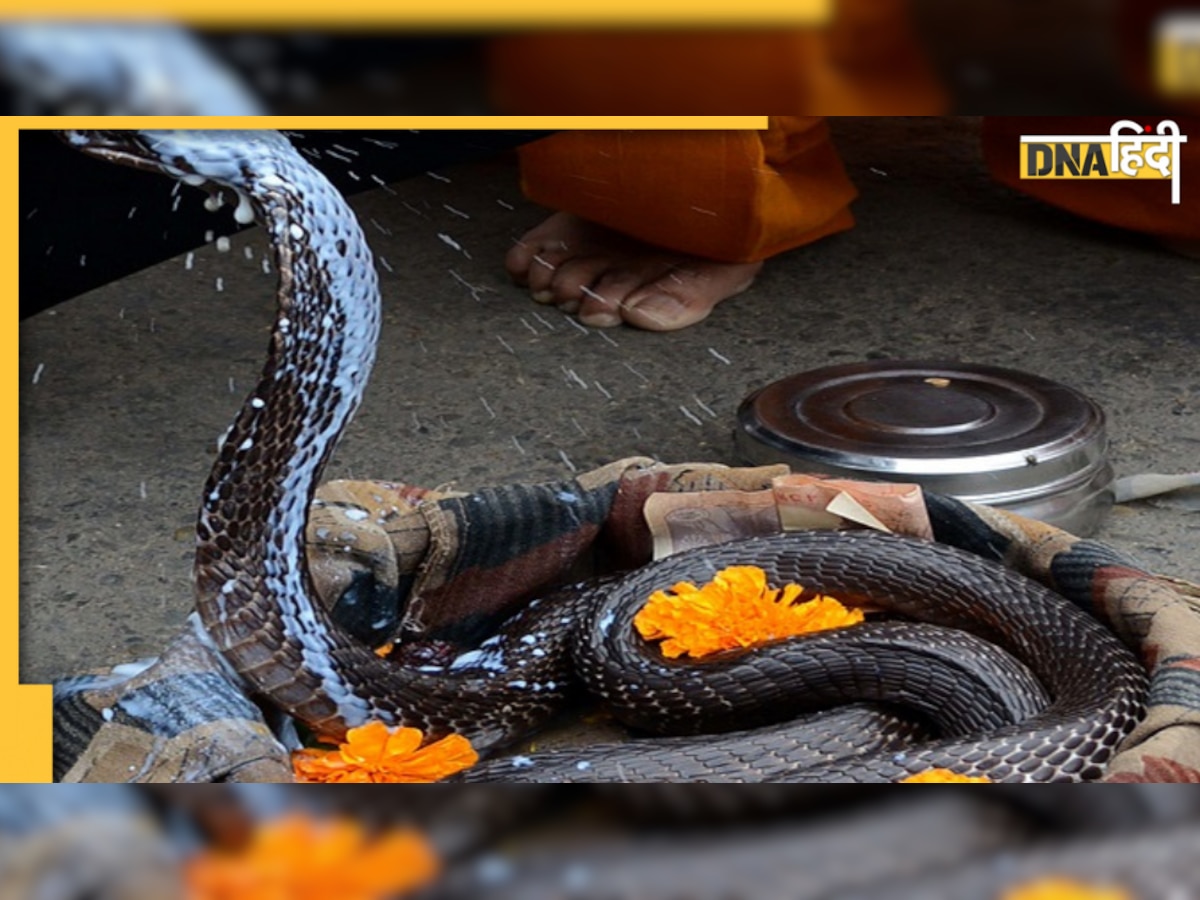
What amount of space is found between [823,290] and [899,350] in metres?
0.12

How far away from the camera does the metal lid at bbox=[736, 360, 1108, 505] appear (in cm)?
141

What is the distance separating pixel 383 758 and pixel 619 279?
832 millimetres

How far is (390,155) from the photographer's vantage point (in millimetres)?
1084

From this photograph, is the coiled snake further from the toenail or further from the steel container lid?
the toenail

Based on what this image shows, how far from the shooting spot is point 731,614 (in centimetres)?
127

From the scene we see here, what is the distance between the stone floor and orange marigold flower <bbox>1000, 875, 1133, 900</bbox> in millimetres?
1150

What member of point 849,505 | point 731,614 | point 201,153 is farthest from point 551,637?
point 201,153

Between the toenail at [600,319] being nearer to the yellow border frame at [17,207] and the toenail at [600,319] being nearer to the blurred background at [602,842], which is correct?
the yellow border frame at [17,207]

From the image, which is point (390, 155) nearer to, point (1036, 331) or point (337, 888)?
point (337, 888)

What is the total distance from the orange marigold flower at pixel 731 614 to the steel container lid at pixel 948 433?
0.57ft

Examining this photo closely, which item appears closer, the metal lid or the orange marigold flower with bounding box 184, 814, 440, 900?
the orange marigold flower with bounding box 184, 814, 440, 900

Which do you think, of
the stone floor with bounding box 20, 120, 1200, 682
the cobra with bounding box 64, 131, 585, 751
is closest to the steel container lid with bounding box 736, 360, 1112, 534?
the stone floor with bounding box 20, 120, 1200, 682

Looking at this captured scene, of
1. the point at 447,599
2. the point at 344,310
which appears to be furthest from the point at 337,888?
the point at 447,599

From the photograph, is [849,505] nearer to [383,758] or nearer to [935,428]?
[935,428]
